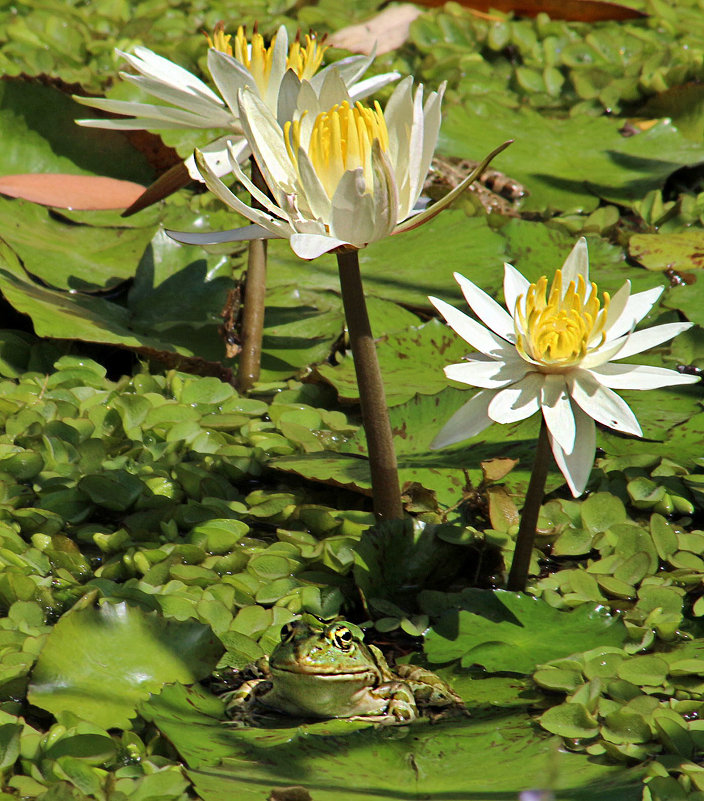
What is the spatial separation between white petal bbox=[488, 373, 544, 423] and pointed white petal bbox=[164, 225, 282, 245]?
0.50 m

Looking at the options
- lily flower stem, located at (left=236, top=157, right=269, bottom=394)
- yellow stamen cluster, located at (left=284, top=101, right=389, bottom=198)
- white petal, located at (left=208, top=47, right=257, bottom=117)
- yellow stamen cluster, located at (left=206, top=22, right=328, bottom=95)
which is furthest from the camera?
lily flower stem, located at (left=236, top=157, right=269, bottom=394)

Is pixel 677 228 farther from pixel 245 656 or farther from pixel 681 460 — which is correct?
pixel 245 656

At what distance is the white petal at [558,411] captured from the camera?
1575 mm

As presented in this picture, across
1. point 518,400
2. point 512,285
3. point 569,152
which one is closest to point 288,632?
point 518,400

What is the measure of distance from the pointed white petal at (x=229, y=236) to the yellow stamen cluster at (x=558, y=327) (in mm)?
479

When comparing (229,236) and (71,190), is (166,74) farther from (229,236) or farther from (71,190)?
(71,190)

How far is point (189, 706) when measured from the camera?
160 centimetres

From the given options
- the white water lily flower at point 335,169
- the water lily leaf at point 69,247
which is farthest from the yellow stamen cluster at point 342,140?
the water lily leaf at point 69,247

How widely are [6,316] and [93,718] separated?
1641 mm

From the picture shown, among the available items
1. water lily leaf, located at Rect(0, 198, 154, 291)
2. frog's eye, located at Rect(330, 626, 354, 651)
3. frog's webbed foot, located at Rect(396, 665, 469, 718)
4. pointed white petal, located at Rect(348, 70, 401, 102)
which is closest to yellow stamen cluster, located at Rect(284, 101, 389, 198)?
pointed white petal, located at Rect(348, 70, 401, 102)

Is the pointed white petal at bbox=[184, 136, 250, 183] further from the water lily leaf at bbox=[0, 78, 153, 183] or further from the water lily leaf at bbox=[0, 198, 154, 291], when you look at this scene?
the water lily leaf at bbox=[0, 78, 153, 183]

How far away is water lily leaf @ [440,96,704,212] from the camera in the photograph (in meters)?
3.52

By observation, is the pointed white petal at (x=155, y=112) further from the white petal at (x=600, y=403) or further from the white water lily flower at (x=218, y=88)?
the white petal at (x=600, y=403)

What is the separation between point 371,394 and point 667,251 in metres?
1.61
